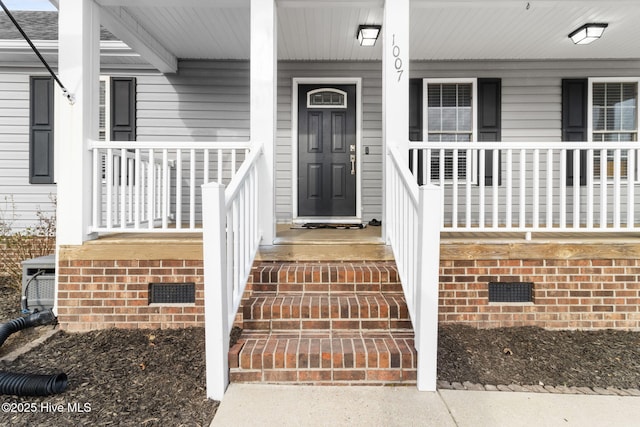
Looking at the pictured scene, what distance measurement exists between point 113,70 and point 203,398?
4.89m

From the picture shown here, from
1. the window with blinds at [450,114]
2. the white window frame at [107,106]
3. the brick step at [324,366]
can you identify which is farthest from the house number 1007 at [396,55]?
the white window frame at [107,106]

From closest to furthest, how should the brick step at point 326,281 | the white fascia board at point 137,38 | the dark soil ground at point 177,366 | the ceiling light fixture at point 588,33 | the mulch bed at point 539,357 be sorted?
the dark soil ground at point 177,366, the mulch bed at point 539,357, the brick step at point 326,281, the white fascia board at point 137,38, the ceiling light fixture at point 588,33

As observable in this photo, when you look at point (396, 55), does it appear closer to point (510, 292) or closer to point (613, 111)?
point (510, 292)

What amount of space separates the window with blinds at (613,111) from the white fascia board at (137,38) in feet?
19.0

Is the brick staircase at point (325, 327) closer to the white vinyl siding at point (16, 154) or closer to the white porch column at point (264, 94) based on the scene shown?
the white porch column at point (264, 94)

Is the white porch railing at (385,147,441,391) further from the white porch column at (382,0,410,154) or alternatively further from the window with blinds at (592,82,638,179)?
the window with blinds at (592,82,638,179)

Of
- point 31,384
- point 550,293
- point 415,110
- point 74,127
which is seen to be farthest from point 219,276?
point 415,110

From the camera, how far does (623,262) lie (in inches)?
125

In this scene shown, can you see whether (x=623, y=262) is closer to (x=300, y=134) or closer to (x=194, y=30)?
(x=300, y=134)

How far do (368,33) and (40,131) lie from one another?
4.58m

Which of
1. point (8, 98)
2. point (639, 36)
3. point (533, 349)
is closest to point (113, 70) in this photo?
point (8, 98)

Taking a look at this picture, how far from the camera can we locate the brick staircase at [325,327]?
2264 millimetres

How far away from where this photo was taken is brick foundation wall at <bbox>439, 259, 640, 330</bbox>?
3170 millimetres

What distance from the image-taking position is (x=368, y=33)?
4.30 metres
